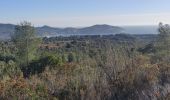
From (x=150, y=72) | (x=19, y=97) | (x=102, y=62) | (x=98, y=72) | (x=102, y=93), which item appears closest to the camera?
(x=19, y=97)

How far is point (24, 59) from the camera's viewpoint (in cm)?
4409

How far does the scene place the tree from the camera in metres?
45.2

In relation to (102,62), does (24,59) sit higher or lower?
lower

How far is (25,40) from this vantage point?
45.4m

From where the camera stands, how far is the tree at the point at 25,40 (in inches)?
1779

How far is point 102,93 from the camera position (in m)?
9.40

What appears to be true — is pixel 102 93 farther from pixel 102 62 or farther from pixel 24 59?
pixel 24 59

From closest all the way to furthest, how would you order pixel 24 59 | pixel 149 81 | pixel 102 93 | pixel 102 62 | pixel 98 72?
pixel 102 93 → pixel 149 81 → pixel 98 72 → pixel 102 62 → pixel 24 59

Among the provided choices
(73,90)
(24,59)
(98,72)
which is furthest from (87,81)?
(24,59)

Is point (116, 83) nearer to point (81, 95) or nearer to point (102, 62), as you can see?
point (81, 95)

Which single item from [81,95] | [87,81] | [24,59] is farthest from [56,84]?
[24,59]

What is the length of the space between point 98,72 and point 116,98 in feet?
7.48

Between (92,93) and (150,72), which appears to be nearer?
(92,93)

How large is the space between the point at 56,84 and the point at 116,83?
1708 mm
